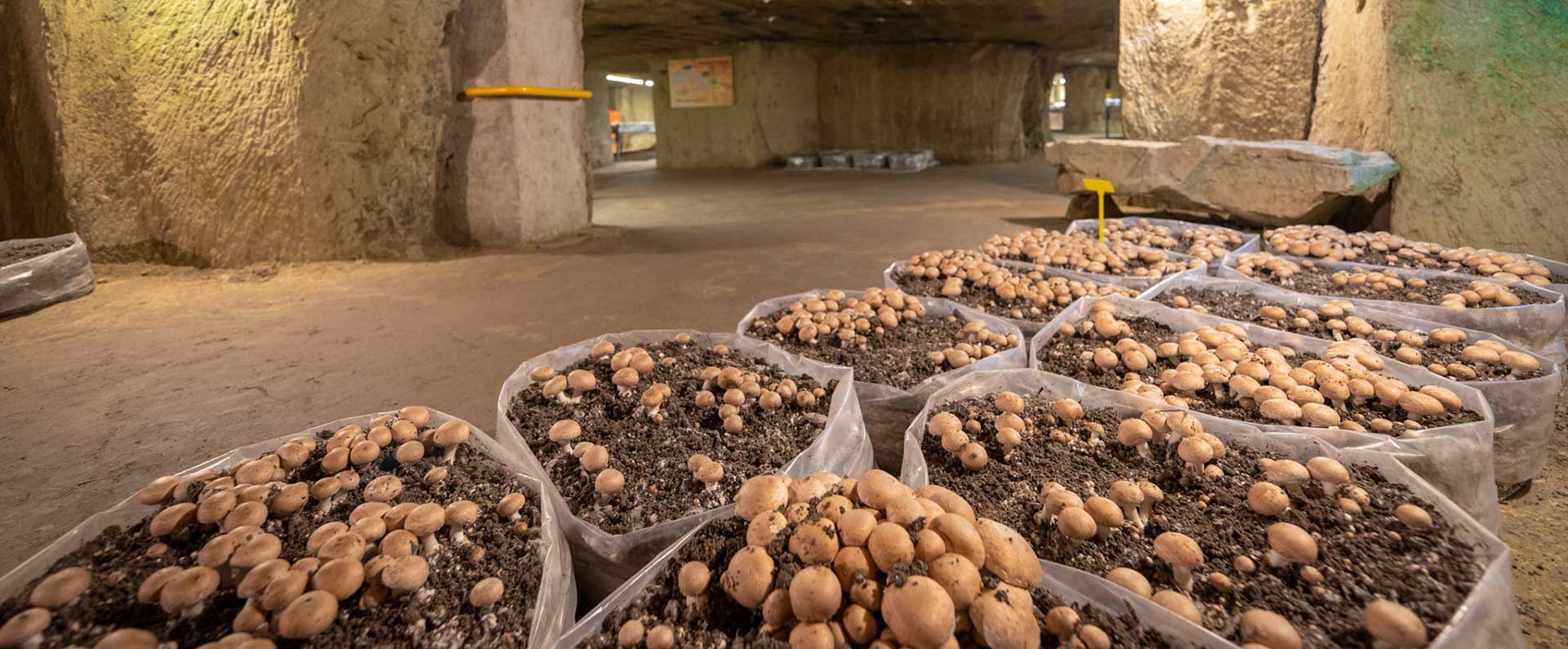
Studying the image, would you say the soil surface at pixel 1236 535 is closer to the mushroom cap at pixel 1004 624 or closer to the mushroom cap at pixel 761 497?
the mushroom cap at pixel 1004 624

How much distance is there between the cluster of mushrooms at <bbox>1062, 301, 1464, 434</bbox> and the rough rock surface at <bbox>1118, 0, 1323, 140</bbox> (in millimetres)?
3538

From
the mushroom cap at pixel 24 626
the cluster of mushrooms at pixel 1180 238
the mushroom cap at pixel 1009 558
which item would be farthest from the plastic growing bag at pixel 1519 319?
the mushroom cap at pixel 24 626

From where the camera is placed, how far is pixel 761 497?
0.93 metres

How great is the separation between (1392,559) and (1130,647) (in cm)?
42

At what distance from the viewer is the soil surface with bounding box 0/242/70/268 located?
315 centimetres

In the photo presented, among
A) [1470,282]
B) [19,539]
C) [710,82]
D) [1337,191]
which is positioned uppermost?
[710,82]

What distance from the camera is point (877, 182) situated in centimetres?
840

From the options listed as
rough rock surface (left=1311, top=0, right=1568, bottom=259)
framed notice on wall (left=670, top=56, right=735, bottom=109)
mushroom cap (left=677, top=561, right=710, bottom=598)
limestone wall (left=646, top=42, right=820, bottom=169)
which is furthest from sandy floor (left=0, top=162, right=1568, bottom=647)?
framed notice on wall (left=670, top=56, right=735, bottom=109)

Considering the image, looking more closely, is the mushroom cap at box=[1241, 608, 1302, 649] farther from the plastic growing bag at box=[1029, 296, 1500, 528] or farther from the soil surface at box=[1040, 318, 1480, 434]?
the soil surface at box=[1040, 318, 1480, 434]

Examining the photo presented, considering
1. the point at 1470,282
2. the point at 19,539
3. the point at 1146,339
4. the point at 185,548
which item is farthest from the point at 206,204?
the point at 1470,282

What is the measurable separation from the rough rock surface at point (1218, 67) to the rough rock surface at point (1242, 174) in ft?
0.96

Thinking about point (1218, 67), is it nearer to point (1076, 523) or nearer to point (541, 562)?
point (1076, 523)

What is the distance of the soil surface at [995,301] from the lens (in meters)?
2.10

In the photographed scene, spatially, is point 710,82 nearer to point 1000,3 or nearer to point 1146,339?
point 1000,3
